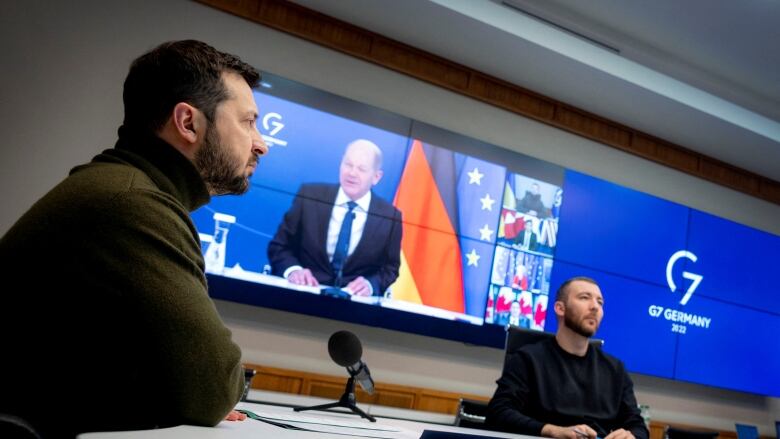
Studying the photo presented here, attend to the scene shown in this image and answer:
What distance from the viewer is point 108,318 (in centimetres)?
89

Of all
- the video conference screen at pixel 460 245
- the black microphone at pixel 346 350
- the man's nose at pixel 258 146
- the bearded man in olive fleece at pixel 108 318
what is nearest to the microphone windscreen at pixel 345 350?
the black microphone at pixel 346 350

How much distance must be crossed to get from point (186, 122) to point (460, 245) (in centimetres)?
334

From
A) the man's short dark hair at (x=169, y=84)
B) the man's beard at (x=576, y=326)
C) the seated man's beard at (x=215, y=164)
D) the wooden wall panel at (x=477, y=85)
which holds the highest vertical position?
the wooden wall panel at (x=477, y=85)

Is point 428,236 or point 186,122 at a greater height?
point 428,236

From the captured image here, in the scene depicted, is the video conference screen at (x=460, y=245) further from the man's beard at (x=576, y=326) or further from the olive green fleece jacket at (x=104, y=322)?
the olive green fleece jacket at (x=104, y=322)

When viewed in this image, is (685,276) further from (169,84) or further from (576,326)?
(169,84)

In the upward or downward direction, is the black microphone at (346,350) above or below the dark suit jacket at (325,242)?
below

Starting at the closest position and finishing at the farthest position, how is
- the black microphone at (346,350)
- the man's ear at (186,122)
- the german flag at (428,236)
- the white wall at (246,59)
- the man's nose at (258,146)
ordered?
the man's ear at (186,122)
the man's nose at (258,146)
the black microphone at (346,350)
the white wall at (246,59)
the german flag at (428,236)

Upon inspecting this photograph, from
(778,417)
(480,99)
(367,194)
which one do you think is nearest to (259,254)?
(367,194)

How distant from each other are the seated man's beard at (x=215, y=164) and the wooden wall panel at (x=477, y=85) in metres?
3.19

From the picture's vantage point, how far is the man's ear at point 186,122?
3.96 ft

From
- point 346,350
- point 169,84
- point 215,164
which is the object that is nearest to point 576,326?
point 346,350

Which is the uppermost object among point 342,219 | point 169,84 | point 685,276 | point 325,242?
point 685,276

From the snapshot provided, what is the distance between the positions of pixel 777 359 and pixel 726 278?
36.6 inches
